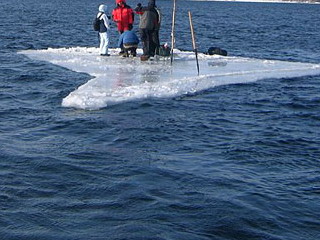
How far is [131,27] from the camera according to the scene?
21.0m

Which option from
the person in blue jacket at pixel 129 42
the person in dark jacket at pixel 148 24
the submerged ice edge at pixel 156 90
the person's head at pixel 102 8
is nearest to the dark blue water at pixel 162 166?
the submerged ice edge at pixel 156 90

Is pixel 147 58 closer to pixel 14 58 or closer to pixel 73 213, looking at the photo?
pixel 14 58

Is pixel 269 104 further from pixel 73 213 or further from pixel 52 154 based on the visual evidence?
pixel 73 213

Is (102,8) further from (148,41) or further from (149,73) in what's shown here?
(149,73)

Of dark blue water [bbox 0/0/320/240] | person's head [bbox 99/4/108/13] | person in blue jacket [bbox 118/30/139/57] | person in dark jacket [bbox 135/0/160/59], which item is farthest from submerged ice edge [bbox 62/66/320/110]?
person's head [bbox 99/4/108/13]

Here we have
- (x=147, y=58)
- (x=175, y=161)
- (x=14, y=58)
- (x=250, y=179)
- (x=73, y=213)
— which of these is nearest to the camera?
(x=73, y=213)

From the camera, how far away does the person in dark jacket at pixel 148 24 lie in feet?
65.9

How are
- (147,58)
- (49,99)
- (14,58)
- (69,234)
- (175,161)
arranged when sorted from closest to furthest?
(69,234)
(175,161)
(49,99)
(147,58)
(14,58)

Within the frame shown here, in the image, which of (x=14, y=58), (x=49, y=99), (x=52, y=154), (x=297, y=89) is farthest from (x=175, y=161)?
(x=14, y=58)

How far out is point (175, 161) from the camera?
395 inches

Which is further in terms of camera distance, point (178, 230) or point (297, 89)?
point (297, 89)

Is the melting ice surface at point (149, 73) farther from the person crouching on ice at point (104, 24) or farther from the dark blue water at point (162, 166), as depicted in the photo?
the person crouching on ice at point (104, 24)

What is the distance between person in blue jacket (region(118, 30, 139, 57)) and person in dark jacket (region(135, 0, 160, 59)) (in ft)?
1.12

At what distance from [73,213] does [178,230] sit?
142 centimetres
